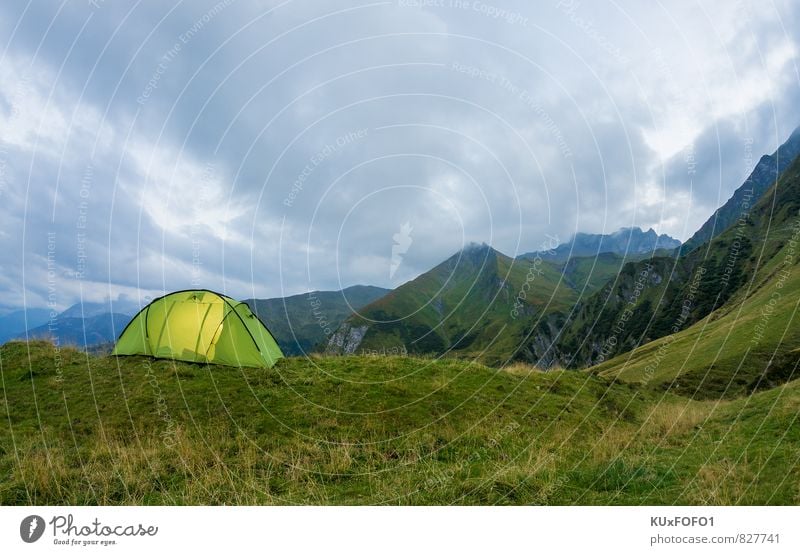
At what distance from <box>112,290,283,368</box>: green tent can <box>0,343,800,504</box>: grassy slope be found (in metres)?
1.00

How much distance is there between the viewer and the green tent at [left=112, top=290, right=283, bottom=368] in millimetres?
19156

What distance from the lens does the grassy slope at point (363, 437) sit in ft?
26.2

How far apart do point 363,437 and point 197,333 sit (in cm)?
1107

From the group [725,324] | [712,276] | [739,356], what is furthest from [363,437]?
[712,276]

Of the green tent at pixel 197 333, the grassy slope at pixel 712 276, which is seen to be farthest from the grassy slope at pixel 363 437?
the grassy slope at pixel 712 276

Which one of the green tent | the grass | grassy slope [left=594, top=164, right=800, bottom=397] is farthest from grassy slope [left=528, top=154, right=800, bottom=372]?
the green tent

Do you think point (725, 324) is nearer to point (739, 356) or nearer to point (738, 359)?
point (739, 356)

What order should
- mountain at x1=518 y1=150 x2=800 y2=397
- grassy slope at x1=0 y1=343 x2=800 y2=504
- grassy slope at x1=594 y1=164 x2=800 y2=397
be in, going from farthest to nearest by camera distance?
mountain at x1=518 y1=150 x2=800 y2=397 → grassy slope at x1=594 y1=164 x2=800 y2=397 → grassy slope at x1=0 y1=343 x2=800 y2=504

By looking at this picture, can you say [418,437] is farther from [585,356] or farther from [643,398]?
[585,356]

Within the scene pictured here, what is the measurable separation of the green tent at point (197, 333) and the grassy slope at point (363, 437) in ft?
3.29

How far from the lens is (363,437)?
12.1m

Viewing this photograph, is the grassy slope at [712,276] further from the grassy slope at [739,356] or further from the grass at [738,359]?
the grass at [738,359]

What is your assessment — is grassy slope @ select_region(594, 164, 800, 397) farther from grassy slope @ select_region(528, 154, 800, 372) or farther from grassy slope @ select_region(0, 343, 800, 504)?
grassy slope @ select_region(528, 154, 800, 372)

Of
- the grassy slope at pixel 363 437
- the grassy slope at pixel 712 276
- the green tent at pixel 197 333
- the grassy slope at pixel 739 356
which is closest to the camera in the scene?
the grassy slope at pixel 363 437
